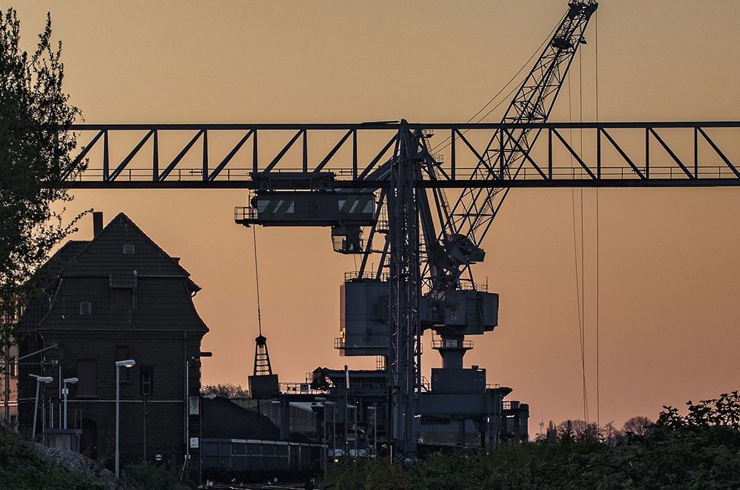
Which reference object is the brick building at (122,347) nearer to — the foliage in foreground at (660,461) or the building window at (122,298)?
the building window at (122,298)

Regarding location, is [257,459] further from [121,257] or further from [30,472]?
[30,472]

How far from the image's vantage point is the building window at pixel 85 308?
116 meters

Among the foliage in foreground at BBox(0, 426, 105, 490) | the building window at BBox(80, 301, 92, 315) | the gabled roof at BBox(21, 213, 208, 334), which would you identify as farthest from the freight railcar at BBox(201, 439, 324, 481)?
the foliage in foreground at BBox(0, 426, 105, 490)

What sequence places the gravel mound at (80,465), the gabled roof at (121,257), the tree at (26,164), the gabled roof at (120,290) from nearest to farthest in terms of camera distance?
the tree at (26,164) → the gravel mound at (80,465) → the gabled roof at (120,290) → the gabled roof at (121,257)

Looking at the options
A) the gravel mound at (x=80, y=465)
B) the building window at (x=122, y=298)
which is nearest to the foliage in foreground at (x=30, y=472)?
the gravel mound at (x=80, y=465)

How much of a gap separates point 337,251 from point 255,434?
22.3 metres

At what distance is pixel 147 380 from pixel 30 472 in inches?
2454

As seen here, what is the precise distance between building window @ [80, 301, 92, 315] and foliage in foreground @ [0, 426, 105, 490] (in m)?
58.0

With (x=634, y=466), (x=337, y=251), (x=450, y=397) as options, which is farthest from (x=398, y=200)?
(x=634, y=466)

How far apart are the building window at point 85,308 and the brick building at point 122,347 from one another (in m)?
0.06

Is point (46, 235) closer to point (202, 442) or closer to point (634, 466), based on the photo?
point (634, 466)

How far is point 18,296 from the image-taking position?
47.9 metres

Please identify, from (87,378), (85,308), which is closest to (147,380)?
(87,378)

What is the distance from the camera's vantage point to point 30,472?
51.0 meters
